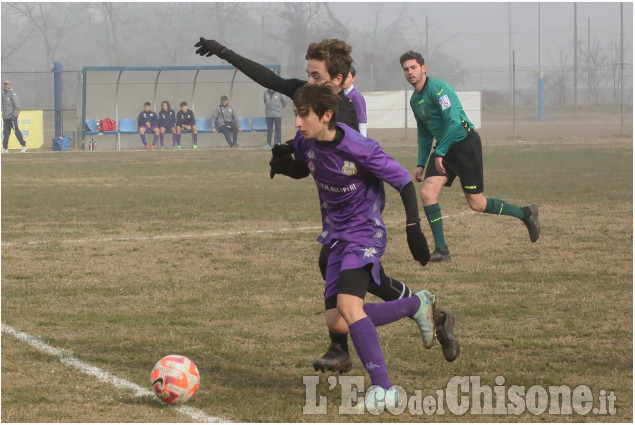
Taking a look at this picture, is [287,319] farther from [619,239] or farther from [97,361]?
[619,239]

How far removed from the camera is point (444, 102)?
358 inches

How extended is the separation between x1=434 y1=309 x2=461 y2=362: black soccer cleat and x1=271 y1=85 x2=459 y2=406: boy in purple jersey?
39cm

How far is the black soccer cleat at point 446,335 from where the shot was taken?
5.58 metres

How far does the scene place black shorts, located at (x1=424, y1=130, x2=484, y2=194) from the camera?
9.38 meters

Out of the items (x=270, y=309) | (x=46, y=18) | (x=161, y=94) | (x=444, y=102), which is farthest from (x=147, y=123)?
(x=46, y=18)

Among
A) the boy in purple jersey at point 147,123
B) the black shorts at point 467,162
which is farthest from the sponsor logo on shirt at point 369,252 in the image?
the boy in purple jersey at point 147,123

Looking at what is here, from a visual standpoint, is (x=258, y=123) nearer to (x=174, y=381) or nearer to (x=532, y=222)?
(x=532, y=222)

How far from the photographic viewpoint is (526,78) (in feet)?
231

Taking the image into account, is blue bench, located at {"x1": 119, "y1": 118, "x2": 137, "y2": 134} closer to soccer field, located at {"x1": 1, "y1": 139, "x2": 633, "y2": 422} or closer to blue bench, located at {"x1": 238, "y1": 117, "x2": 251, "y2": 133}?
blue bench, located at {"x1": 238, "y1": 117, "x2": 251, "y2": 133}

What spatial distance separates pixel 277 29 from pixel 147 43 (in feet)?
A: 45.1

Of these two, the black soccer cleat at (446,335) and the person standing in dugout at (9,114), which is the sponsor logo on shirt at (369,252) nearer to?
the black soccer cleat at (446,335)

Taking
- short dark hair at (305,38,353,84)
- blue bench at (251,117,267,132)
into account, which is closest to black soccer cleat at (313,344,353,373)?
short dark hair at (305,38,353,84)

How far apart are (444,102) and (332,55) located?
3.53 meters

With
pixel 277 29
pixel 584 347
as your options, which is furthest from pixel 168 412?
pixel 277 29
